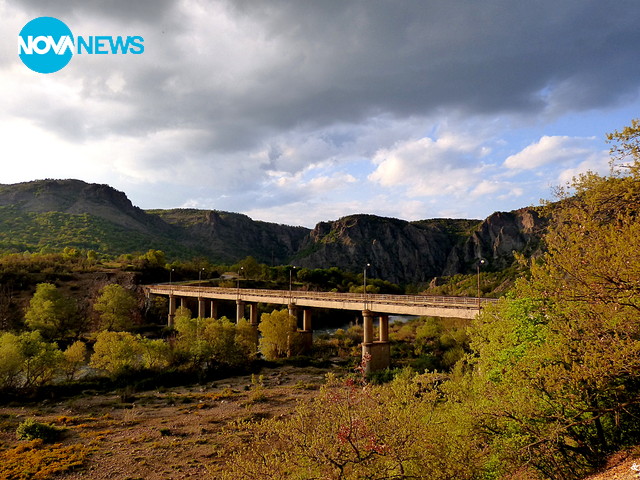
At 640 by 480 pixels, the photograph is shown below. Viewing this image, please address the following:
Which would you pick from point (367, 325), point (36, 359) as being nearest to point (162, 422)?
point (36, 359)

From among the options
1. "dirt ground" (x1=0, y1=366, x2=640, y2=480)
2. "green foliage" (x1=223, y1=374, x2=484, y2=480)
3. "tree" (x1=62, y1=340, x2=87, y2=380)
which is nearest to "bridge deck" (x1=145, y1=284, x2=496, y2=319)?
"dirt ground" (x1=0, y1=366, x2=640, y2=480)

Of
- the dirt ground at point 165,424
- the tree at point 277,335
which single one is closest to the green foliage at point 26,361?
the dirt ground at point 165,424

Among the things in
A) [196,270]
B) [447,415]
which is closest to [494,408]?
[447,415]

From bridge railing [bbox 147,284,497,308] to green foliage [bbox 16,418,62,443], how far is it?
31.5 meters

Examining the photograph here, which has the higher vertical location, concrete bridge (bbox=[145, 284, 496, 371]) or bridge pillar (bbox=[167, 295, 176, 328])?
concrete bridge (bbox=[145, 284, 496, 371])

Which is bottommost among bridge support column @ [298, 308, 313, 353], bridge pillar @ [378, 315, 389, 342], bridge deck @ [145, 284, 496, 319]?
bridge support column @ [298, 308, 313, 353]

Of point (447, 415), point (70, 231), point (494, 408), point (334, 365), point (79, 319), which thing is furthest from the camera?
point (70, 231)

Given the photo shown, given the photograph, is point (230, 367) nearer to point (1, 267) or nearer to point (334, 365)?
point (334, 365)

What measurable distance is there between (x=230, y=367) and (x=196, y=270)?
265 feet

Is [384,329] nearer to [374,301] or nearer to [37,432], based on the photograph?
[374,301]

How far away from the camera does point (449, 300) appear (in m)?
37.6

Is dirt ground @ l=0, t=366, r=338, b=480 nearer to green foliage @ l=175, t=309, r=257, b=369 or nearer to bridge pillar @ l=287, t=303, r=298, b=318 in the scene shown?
green foliage @ l=175, t=309, r=257, b=369

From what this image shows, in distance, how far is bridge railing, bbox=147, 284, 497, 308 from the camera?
1448 inches

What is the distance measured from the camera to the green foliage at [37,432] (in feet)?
84.3
